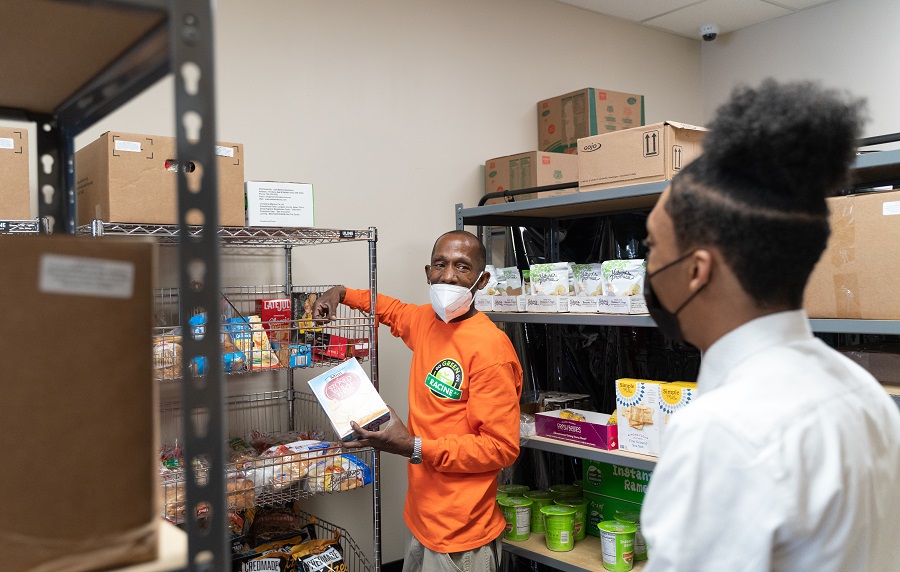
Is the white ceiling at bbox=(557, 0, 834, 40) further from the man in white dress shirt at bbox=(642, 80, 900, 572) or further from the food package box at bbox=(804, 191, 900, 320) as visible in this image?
the man in white dress shirt at bbox=(642, 80, 900, 572)

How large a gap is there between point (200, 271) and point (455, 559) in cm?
229

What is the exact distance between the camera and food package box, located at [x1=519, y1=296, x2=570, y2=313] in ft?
10.5

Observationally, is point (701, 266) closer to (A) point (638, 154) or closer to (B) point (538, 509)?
(A) point (638, 154)

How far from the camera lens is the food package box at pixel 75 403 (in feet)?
2.12

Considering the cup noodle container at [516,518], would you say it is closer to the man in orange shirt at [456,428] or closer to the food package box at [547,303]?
the man in orange shirt at [456,428]

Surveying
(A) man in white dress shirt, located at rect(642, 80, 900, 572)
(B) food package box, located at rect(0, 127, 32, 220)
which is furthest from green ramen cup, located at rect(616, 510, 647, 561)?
(B) food package box, located at rect(0, 127, 32, 220)

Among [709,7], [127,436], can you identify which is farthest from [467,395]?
[709,7]

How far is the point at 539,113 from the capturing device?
15.4 ft

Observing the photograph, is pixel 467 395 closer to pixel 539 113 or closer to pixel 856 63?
pixel 539 113

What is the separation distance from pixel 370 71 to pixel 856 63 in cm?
317

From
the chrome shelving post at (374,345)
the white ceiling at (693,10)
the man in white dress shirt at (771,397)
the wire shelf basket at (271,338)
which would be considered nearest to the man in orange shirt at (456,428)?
the wire shelf basket at (271,338)

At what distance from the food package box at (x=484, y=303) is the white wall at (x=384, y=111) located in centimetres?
66

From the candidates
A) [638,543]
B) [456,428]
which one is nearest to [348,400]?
[456,428]

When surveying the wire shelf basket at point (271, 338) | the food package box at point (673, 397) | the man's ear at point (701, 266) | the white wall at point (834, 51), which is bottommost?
the food package box at point (673, 397)
